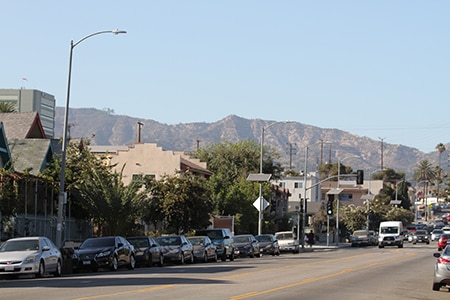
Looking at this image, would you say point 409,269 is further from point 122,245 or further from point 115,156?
point 115,156

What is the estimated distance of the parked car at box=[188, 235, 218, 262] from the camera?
Result: 1729 inches

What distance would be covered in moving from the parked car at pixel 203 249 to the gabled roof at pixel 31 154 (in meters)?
10.6

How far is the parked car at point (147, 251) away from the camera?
38781mm

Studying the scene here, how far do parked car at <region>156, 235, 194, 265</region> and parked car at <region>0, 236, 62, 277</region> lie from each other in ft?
32.5

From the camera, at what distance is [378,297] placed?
2220 centimetres

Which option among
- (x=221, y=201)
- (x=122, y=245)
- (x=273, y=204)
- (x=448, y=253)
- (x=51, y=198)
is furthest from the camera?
(x=273, y=204)

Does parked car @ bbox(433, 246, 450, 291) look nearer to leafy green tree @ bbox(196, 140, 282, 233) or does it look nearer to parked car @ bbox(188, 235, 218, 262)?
parked car @ bbox(188, 235, 218, 262)

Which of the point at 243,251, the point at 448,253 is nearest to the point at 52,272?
the point at 448,253

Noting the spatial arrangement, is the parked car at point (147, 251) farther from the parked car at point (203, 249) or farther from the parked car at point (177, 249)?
the parked car at point (203, 249)

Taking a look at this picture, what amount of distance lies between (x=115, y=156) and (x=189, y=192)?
22.6 meters

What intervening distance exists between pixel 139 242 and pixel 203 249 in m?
5.65

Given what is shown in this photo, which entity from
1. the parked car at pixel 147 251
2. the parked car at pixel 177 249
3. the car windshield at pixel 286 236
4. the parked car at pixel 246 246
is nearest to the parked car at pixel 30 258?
the parked car at pixel 147 251

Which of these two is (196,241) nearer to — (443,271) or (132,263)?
(132,263)

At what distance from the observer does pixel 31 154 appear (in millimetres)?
50250
